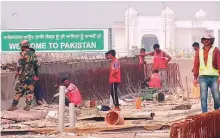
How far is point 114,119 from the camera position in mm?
12000

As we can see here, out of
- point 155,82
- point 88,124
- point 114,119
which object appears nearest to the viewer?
point 114,119

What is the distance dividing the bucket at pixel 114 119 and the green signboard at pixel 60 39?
5.27 meters

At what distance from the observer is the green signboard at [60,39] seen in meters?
16.9

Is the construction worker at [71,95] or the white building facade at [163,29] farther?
the white building facade at [163,29]

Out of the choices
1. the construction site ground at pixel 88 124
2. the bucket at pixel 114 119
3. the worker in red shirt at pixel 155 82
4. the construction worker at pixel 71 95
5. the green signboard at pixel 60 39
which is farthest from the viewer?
the worker in red shirt at pixel 155 82

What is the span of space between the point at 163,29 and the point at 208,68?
228 feet

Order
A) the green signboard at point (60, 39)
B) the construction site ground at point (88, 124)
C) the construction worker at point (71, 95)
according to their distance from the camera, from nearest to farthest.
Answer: the construction site ground at point (88, 124)
the construction worker at point (71, 95)
the green signboard at point (60, 39)

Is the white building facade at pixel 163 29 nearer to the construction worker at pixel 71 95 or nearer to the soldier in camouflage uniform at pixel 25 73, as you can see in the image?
the construction worker at pixel 71 95

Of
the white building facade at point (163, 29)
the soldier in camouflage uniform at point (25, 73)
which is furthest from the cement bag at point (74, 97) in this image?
the white building facade at point (163, 29)

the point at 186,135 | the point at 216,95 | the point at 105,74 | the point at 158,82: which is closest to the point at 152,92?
the point at 158,82

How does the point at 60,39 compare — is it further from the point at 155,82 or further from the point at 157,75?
the point at 157,75

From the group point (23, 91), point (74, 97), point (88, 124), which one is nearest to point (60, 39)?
point (74, 97)

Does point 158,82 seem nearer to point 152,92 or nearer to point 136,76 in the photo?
point 152,92

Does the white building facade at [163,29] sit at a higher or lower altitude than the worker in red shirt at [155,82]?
higher
